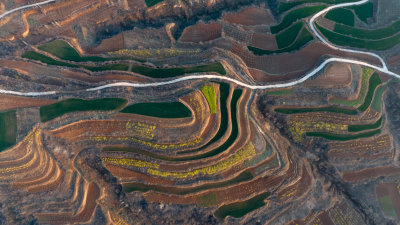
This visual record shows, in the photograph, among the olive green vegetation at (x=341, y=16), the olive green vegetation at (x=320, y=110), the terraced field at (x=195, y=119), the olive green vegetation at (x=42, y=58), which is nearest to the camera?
the terraced field at (x=195, y=119)

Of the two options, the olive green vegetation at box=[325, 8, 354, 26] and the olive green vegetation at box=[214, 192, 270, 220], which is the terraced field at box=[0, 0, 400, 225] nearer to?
the olive green vegetation at box=[214, 192, 270, 220]

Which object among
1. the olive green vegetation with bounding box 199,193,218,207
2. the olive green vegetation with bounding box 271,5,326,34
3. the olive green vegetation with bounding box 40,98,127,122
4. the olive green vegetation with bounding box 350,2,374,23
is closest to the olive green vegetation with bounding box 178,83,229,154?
the olive green vegetation with bounding box 199,193,218,207

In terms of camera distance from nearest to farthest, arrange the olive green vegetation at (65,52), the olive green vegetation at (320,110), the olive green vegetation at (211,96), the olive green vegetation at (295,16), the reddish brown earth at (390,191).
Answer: the reddish brown earth at (390,191), the olive green vegetation at (211,96), the olive green vegetation at (320,110), the olive green vegetation at (65,52), the olive green vegetation at (295,16)

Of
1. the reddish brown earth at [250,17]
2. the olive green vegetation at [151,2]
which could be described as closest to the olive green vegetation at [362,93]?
the reddish brown earth at [250,17]

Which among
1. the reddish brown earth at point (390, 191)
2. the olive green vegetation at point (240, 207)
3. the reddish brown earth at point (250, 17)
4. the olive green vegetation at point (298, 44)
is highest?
the reddish brown earth at point (250, 17)

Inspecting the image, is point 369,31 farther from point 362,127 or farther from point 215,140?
point 215,140

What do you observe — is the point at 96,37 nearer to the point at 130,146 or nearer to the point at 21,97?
the point at 21,97

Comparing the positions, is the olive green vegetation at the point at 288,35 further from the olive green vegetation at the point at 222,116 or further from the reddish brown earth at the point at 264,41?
the olive green vegetation at the point at 222,116

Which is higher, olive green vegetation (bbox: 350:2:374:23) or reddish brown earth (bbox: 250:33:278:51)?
olive green vegetation (bbox: 350:2:374:23)

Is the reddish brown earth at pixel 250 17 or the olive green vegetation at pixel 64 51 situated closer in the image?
the olive green vegetation at pixel 64 51
